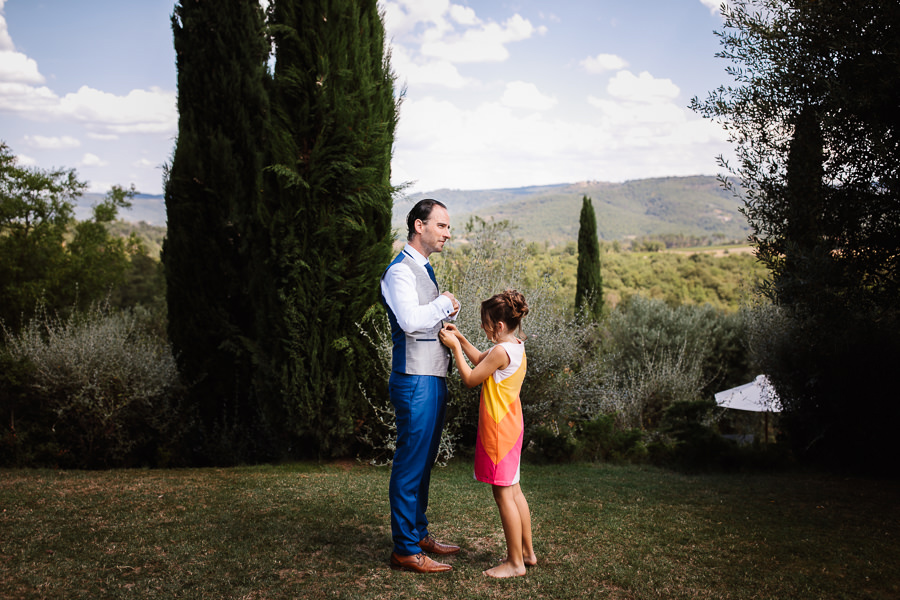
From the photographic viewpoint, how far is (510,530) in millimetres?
3471

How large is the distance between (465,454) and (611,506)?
257 cm

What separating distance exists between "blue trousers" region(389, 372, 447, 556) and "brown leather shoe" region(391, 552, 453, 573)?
0.03 meters

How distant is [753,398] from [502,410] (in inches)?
328

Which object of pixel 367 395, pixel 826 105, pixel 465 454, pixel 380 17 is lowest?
pixel 465 454

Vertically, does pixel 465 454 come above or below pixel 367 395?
below

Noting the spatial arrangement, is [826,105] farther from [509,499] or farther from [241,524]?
[241,524]

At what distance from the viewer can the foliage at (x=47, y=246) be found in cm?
1424

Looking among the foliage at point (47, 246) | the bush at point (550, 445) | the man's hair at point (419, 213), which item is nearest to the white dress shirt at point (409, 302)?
the man's hair at point (419, 213)

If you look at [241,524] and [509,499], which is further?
[241,524]

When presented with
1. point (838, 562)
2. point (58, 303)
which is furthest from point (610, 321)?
point (58, 303)

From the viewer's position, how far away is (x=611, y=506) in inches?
209

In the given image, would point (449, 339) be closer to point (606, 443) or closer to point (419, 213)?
point (419, 213)

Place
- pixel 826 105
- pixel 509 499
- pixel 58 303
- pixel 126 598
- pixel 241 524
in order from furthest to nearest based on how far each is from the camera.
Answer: pixel 58 303 < pixel 826 105 < pixel 241 524 < pixel 509 499 < pixel 126 598

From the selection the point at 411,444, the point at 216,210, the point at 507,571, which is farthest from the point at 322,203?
the point at 507,571
